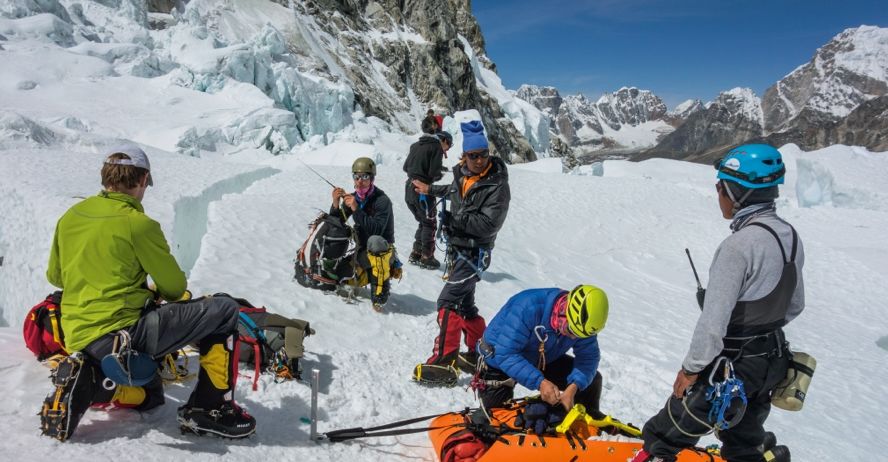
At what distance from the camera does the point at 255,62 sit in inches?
1355

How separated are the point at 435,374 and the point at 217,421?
2051 mm

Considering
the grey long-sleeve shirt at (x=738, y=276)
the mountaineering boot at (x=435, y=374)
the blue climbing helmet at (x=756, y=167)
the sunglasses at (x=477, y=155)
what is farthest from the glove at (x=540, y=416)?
the sunglasses at (x=477, y=155)

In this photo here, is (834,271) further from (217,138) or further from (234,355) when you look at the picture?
(217,138)

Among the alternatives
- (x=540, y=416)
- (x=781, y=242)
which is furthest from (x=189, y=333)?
(x=781, y=242)

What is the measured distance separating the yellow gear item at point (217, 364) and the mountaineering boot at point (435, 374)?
198 cm

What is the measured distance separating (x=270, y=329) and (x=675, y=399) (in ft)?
10.1

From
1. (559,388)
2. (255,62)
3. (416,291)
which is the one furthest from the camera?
(255,62)

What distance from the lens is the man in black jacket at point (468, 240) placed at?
485 centimetres

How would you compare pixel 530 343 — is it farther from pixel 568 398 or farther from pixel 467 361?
pixel 467 361

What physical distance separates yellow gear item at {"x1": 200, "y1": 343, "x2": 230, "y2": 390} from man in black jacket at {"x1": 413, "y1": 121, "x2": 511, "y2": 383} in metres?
1.99

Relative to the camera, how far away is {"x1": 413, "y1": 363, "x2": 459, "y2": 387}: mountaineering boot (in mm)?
4801

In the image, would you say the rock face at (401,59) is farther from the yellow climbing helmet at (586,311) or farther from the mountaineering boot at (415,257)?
the yellow climbing helmet at (586,311)

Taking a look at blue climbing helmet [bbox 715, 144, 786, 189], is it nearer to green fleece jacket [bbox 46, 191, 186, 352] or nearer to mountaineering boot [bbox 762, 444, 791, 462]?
mountaineering boot [bbox 762, 444, 791, 462]

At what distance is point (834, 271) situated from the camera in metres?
13.0
